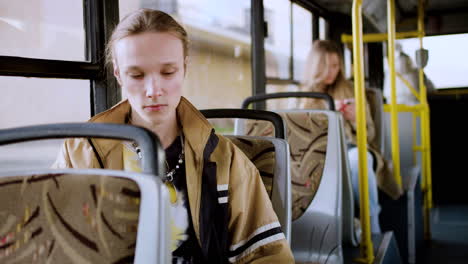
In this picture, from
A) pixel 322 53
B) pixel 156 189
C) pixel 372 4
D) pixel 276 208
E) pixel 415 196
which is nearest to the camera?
pixel 156 189

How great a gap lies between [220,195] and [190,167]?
95mm

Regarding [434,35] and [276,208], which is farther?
[434,35]

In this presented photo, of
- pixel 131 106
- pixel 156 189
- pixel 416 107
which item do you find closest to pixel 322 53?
pixel 416 107

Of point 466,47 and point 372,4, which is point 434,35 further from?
point 372,4

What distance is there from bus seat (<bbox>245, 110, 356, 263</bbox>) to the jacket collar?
0.96m

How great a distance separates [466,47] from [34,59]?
6150 mm

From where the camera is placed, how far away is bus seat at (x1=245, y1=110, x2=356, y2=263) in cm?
215

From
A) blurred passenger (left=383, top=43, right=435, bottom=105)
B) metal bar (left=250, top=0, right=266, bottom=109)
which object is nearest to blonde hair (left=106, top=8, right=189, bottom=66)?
metal bar (left=250, top=0, right=266, bottom=109)

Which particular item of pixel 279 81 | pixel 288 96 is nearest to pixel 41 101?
pixel 288 96

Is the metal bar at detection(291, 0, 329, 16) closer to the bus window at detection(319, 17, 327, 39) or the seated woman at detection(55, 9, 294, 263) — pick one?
the bus window at detection(319, 17, 327, 39)

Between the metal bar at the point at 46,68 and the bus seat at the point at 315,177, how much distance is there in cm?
67

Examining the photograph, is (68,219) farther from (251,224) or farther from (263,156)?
(263,156)

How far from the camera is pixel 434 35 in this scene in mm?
6566

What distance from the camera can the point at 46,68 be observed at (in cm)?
172
